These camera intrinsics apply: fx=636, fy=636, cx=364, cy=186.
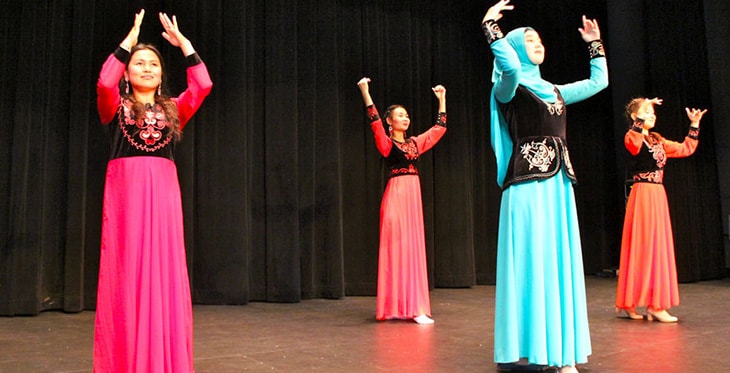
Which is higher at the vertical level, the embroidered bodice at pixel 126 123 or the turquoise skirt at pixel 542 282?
the embroidered bodice at pixel 126 123

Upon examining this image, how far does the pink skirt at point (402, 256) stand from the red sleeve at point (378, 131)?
0.88ft

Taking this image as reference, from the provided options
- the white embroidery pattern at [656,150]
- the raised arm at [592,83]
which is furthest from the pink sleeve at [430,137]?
the raised arm at [592,83]

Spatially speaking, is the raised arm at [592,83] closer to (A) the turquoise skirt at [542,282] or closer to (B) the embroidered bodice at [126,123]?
(A) the turquoise skirt at [542,282]

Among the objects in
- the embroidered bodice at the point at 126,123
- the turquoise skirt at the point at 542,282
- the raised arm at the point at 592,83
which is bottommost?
the turquoise skirt at the point at 542,282

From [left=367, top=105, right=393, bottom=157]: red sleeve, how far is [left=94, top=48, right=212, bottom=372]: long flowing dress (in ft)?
8.14

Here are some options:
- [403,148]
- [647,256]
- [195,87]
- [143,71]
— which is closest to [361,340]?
[403,148]

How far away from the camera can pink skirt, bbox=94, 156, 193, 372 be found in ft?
8.16

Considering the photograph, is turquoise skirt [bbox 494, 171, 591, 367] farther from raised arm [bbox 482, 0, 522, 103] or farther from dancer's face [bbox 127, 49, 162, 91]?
dancer's face [bbox 127, 49, 162, 91]

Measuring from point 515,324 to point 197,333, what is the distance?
2444 millimetres

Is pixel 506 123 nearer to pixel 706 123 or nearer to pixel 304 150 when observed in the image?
pixel 304 150

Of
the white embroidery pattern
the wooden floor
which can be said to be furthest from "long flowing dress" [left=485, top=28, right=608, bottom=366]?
the white embroidery pattern

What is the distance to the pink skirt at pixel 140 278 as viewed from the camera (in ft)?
8.16

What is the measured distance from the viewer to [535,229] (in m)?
2.83

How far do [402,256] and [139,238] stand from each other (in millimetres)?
2812
